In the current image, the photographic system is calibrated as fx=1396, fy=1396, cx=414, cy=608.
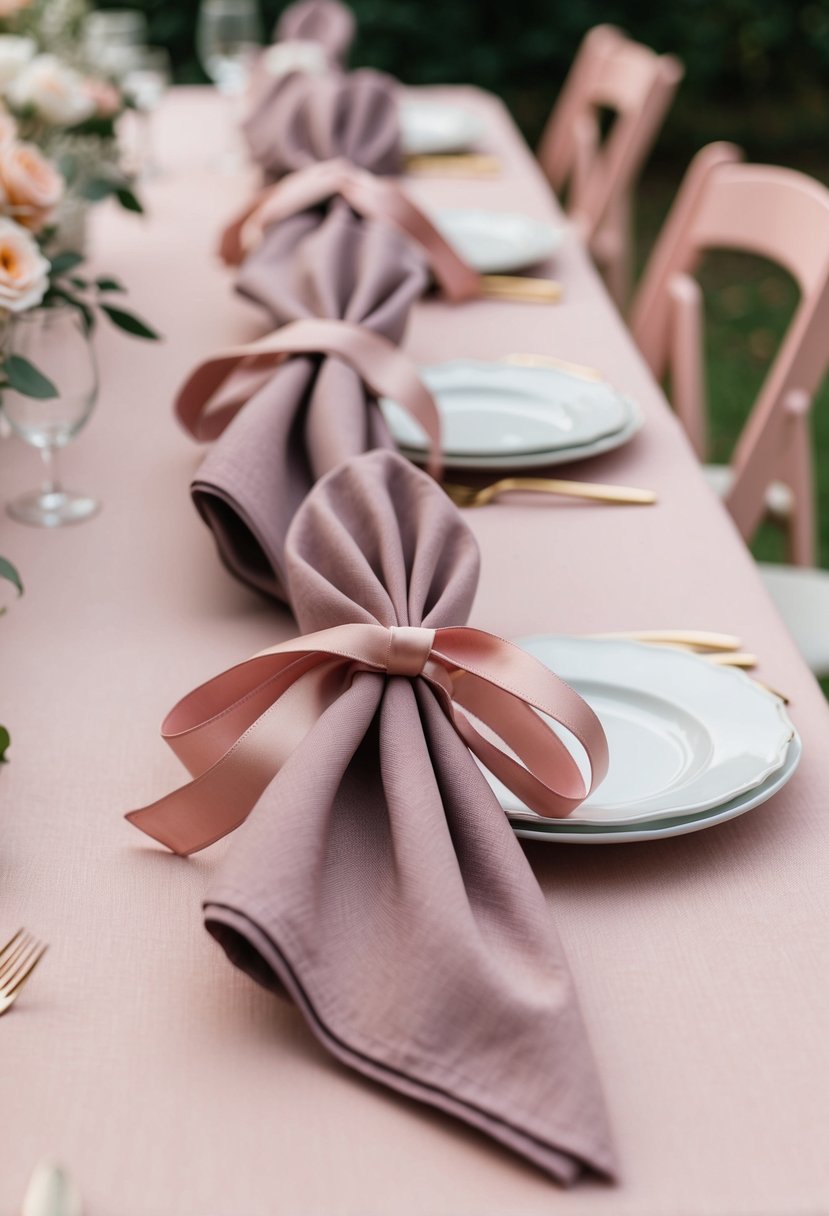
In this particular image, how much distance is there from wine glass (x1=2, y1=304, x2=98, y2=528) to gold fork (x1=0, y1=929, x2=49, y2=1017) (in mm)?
524

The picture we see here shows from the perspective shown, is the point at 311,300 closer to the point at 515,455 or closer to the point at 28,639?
the point at 515,455

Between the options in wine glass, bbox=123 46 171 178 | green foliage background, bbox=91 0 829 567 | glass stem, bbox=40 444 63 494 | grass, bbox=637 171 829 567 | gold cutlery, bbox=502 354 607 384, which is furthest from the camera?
green foliage background, bbox=91 0 829 567

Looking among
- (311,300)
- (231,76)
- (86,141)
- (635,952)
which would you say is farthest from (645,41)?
(635,952)

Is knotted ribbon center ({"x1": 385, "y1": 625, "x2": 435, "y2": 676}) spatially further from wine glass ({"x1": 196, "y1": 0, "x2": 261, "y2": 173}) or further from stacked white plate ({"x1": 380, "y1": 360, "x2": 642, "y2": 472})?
wine glass ({"x1": 196, "y1": 0, "x2": 261, "y2": 173})

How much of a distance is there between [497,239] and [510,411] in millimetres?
684

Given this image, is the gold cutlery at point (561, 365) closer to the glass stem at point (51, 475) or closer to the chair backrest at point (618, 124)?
the glass stem at point (51, 475)

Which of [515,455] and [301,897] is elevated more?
[301,897]

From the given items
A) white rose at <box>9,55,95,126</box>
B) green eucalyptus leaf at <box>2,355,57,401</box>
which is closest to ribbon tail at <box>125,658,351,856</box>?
green eucalyptus leaf at <box>2,355,57,401</box>

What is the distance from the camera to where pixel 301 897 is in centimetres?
66

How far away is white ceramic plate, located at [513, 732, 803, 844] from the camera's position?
77 cm

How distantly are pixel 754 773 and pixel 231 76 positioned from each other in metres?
2.34

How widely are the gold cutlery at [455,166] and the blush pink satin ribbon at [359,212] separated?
794mm

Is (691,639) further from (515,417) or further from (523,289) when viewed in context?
(523,289)

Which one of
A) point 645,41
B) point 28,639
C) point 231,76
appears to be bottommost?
point 645,41
